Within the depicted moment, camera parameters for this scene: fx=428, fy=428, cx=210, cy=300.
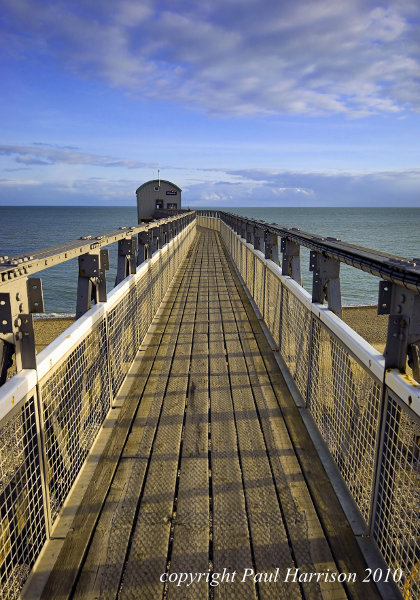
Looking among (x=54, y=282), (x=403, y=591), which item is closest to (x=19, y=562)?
(x=403, y=591)

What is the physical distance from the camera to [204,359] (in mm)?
5316

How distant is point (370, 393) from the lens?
2.49 m

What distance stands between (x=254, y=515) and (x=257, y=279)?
5.53 metres

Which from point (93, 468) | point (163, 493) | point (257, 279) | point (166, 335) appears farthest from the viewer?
point (257, 279)

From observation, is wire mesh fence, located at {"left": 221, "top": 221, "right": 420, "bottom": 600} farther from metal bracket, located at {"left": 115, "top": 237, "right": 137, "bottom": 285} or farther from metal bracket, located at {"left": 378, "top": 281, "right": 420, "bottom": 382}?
metal bracket, located at {"left": 115, "top": 237, "right": 137, "bottom": 285}

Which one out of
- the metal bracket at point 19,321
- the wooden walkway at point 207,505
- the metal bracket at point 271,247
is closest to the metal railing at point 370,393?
the wooden walkway at point 207,505

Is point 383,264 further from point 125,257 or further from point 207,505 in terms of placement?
point 125,257

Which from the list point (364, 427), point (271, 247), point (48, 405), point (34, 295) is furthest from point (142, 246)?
point (364, 427)

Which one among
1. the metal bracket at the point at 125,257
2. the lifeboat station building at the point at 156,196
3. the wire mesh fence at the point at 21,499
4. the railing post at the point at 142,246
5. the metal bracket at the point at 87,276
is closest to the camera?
the wire mesh fence at the point at 21,499

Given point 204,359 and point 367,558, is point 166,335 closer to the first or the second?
point 204,359

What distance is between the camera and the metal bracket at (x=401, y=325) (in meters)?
2.07

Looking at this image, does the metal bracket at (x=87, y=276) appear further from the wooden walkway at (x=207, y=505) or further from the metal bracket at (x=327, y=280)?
the metal bracket at (x=327, y=280)

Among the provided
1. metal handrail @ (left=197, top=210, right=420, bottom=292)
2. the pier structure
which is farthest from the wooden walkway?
metal handrail @ (left=197, top=210, right=420, bottom=292)

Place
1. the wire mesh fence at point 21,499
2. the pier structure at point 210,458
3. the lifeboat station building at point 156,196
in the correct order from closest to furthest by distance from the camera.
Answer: the wire mesh fence at point 21,499, the pier structure at point 210,458, the lifeboat station building at point 156,196
